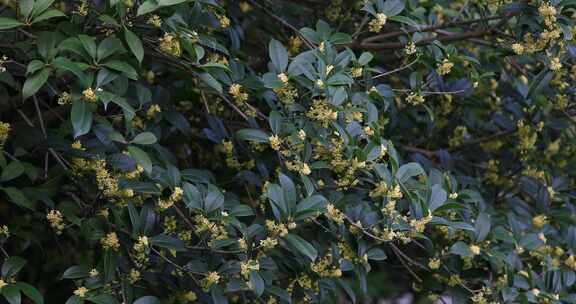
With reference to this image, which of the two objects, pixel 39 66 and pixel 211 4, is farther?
pixel 211 4

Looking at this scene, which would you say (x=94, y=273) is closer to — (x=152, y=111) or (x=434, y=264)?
(x=152, y=111)

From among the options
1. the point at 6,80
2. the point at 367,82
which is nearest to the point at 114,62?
the point at 6,80

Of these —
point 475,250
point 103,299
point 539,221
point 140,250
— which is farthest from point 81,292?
point 539,221

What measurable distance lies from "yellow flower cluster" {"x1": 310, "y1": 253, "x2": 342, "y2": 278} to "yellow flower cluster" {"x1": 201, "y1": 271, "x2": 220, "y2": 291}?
28 cm

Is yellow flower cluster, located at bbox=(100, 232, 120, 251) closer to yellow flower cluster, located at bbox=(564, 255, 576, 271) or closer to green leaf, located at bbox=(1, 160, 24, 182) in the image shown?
green leaf, located at bbox=(1, 160, 24, 182)

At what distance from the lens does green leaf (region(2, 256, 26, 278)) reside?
73.9 inches

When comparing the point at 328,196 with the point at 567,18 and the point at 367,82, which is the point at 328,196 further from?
the point at 567,18

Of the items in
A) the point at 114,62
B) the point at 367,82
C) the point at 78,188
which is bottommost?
the point at 78,188

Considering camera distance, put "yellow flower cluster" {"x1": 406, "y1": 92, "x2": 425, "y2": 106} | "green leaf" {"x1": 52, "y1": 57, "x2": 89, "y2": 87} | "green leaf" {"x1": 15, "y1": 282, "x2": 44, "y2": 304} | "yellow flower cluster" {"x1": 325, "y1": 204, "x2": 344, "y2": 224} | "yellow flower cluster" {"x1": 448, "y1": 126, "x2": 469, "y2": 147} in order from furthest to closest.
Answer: "yellow flower cluster" {"x1": 448, "y1": 126, "x2": 469, "y2": 147} < "yellow flower cluster" {"x1": 406, "y1": 92, "x2": 425, "y2": 106} < "yellow flower cluster" {"x1": 325, "y1": 204, "x2": 344, "y2": 224} < "green leaf" {"x1": 15, "y1": 282, "x2": 44, "y2": 304} < "green leaf" {"x1": 52, "y1": 57, "x2": 89, "y2": 87}

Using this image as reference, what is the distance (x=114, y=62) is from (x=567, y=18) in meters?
1.17

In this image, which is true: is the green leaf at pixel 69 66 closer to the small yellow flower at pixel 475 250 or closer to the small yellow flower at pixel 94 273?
the small yellow flower at pixel 94 273

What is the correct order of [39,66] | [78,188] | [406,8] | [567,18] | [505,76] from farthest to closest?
[505,76], [406,8], [567,18], [78,188], [39,66]

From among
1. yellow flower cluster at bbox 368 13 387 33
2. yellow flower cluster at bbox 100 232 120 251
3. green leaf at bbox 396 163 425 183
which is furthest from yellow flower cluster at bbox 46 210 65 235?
yellow flower cluster at bbox 368 13 387 33

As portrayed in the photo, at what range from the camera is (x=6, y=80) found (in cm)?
183
